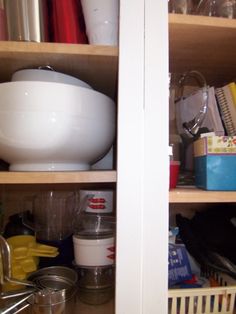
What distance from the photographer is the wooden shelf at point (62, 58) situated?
0.50 metres

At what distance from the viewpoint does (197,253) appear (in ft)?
2.13

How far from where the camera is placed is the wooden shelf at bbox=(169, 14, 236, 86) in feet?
1.72

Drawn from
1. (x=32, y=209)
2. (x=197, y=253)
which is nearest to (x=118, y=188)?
(x=197, y=253)

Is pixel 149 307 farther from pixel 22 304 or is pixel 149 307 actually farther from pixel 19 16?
pixel 19 16

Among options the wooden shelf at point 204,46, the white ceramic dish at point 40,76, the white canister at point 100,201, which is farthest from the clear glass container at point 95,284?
the wooden shelf at point 204,46

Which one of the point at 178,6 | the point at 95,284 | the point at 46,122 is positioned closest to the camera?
the point at 46,122

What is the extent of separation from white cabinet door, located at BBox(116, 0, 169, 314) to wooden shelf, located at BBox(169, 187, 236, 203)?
0.04 meters

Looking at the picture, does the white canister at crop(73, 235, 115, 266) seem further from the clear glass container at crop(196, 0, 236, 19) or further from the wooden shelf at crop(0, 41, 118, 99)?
the clear glass container at crop(196, 0, 236, 19)

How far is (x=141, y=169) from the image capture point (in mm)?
A: 462

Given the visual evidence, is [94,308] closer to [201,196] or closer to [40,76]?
[201,196]

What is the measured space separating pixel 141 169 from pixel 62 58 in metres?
0.32

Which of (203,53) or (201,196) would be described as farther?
(203,53)

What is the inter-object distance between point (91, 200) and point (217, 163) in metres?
0.39

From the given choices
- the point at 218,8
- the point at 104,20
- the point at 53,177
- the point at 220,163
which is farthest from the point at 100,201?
the point at 218,8
